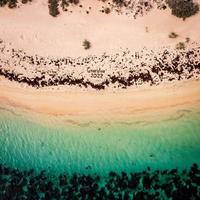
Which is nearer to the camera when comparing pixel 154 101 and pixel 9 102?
pixel 154 101

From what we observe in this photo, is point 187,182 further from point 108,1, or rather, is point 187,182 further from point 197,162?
point 108,1

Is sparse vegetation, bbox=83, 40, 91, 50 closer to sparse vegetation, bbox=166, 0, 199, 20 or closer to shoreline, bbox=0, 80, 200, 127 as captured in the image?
shoreline, bbox=0, 80, 200, 127

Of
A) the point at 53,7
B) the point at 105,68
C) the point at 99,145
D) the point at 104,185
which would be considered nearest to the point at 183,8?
the point at 105,68

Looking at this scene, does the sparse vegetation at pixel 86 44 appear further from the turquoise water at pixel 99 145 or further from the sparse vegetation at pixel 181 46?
the sparse vegetation at pixel 181 46

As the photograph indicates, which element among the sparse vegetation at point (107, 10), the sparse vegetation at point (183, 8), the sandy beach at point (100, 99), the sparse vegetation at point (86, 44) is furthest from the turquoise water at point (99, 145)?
the sparse vegetation at point (107, 10)

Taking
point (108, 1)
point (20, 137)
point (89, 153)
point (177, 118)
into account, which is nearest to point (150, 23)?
point (108, 1)

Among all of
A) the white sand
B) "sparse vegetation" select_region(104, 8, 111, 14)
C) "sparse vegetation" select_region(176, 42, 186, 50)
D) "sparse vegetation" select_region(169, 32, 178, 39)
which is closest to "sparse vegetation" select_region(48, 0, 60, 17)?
the white sand

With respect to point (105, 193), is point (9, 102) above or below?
above
